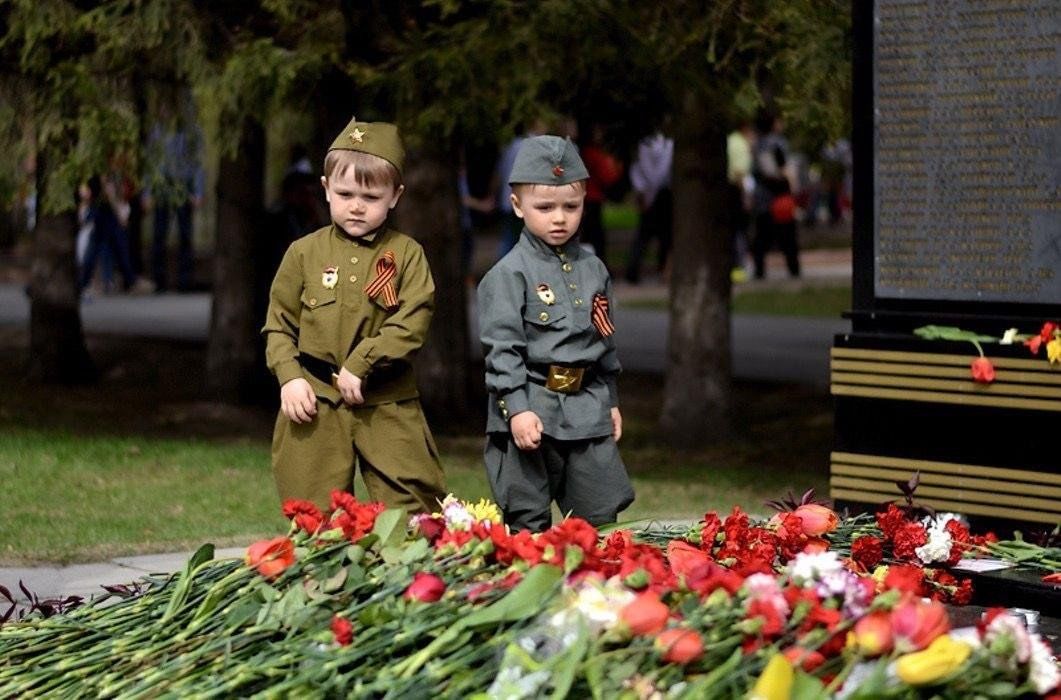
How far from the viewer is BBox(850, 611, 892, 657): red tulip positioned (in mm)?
3615

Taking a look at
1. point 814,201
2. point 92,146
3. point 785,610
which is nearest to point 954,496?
point 785,610

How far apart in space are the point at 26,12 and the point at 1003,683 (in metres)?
7.49

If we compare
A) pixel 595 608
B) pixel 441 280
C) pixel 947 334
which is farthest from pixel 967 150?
pixel 441 280

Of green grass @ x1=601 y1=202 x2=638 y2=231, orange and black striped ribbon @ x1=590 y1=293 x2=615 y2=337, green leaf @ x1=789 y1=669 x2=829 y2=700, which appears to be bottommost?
green grass @ x1=601 y1=202 x2=638 y2=231

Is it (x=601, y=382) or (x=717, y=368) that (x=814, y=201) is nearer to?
(x=717, y=368)

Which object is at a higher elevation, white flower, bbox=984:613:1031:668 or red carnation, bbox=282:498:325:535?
red carnation, bbox=282:498:325:535

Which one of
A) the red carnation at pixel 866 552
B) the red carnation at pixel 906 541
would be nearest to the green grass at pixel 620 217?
the red carnation at pixel 906 541

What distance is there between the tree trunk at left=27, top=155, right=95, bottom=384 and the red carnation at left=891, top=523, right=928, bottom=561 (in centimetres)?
961

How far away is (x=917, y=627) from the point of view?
11.8 feet

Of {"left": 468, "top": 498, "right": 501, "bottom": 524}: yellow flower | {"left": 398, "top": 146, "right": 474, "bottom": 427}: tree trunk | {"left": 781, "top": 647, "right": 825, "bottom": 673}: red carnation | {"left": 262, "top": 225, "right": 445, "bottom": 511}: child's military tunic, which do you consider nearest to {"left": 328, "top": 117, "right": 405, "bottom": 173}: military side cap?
{"left": 262, "top": 225, "right": 445, "bottom": 511}: child's military tunic

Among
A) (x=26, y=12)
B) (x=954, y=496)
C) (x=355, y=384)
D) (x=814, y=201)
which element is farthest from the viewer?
(x=814, y=201)

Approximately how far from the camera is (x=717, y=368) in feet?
38.3

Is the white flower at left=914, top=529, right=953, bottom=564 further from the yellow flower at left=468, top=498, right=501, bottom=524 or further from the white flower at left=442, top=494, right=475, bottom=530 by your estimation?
the white flower at left=442, top=494, right=475, bottom=530

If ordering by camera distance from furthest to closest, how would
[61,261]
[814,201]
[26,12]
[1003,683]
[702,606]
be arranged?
[814,201] < [61,261] < [26,12] < [702,606] < [1003,683]
